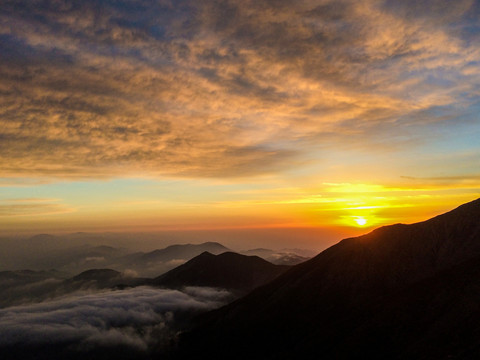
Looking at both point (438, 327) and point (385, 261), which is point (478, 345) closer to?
point (438, 327)

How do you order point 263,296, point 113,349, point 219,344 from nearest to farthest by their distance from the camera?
point 219,344 < point 263,296 < point 113,349

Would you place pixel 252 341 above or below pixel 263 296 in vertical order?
below

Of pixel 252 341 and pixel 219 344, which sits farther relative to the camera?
pixel 219 344

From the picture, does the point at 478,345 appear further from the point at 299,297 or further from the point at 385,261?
the point at 299,297

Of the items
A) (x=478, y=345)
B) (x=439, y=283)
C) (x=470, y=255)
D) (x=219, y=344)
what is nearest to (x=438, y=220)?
(x=470, y=255)

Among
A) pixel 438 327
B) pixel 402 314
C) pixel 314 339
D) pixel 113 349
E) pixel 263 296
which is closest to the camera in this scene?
pixel 438 327

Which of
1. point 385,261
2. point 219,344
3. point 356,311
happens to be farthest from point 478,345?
point 219,344

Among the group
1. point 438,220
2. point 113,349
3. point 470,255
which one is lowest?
point 113,349
